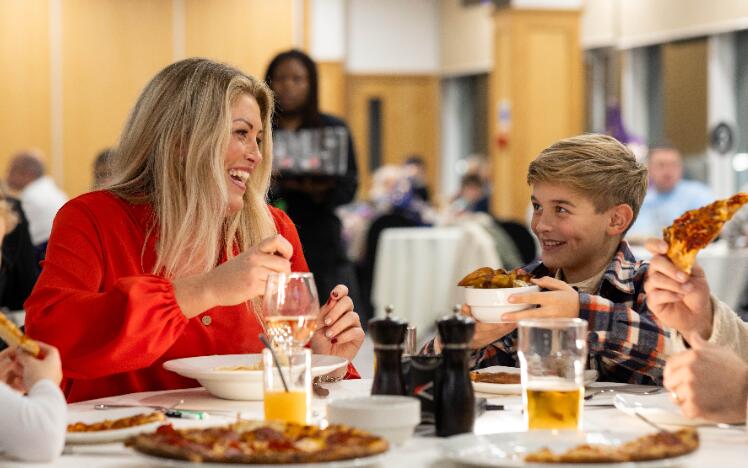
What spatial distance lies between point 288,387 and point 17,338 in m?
0.40

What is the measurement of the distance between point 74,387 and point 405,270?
6263 millimetres

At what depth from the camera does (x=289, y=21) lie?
43.0 ft

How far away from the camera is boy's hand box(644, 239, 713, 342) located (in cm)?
188

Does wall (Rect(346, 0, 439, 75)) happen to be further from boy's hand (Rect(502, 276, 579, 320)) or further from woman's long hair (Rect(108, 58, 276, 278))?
boy's hand (Rect(502, 276, 579, 320))

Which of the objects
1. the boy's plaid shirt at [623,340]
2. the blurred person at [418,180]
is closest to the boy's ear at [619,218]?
the boy's plaid shirt at [623,340]

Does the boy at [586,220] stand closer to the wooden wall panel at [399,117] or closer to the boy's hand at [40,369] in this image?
the boy's hand at [40,369]

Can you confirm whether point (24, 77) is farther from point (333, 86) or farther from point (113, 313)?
point (113, 313)

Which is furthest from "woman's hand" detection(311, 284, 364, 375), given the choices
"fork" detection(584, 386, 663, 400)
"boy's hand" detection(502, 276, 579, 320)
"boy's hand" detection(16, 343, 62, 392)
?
"boy's hand" detection(16, 343, 62, 392)

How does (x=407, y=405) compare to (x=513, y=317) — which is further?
(x=513, y=317)

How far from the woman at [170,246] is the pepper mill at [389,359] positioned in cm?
40

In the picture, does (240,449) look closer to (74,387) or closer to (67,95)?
(74,387)

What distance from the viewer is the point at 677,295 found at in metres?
1.93

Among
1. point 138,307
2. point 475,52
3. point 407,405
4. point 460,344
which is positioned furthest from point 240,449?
point 475,52

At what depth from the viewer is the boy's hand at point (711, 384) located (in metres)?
1.75
